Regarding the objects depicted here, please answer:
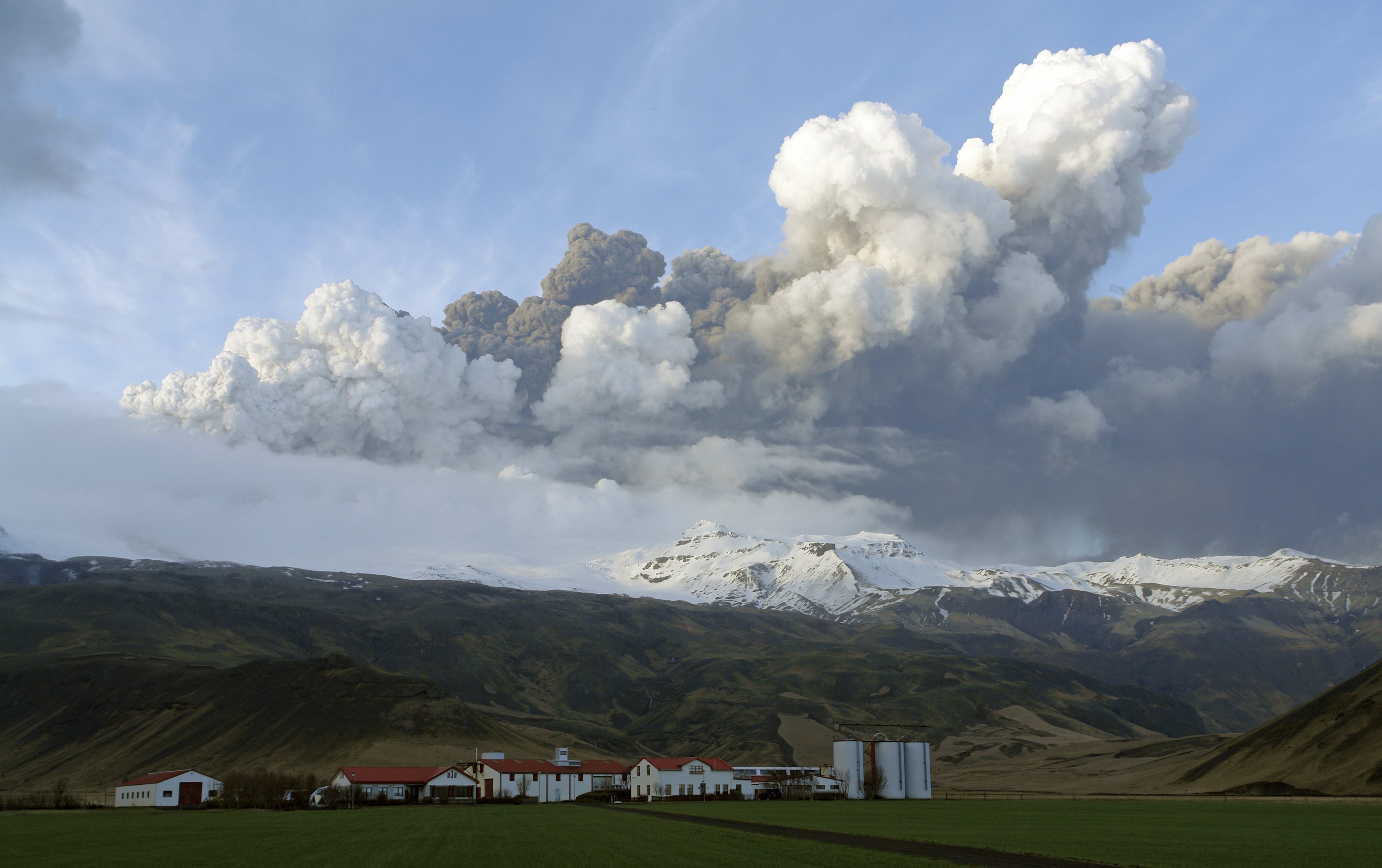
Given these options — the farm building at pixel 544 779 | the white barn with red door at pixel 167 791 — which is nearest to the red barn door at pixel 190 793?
the white barn with red door at pixel 167 791

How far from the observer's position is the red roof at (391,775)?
351 feet

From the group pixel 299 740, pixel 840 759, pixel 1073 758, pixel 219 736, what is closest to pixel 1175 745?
pixel 1073 758

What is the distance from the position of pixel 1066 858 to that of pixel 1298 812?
45084mm

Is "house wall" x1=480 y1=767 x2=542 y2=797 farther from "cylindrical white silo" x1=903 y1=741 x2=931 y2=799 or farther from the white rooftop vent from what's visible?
"cylindrical white silo" x1=903 y1=741 x2=931 y2=799

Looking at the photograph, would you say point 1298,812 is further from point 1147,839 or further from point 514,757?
point 514,757

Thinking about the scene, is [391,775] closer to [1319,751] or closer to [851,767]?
[851,767]

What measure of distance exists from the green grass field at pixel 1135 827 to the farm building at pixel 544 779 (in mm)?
24083

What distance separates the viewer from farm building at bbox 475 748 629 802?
112375 mm

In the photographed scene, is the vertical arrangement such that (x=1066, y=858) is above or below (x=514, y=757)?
above

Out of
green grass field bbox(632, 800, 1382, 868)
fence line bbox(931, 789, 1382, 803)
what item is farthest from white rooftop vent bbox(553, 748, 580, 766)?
fence line bbox(931, 789, 1382, 803)

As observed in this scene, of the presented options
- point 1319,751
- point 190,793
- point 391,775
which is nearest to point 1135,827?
point 1319,751

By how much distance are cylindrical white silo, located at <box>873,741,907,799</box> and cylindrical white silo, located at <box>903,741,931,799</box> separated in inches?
20.0

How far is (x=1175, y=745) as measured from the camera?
169m

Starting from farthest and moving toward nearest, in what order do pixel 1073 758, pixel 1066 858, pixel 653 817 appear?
pixel 1073 758
pixel 653 817
pixel 1066 858
